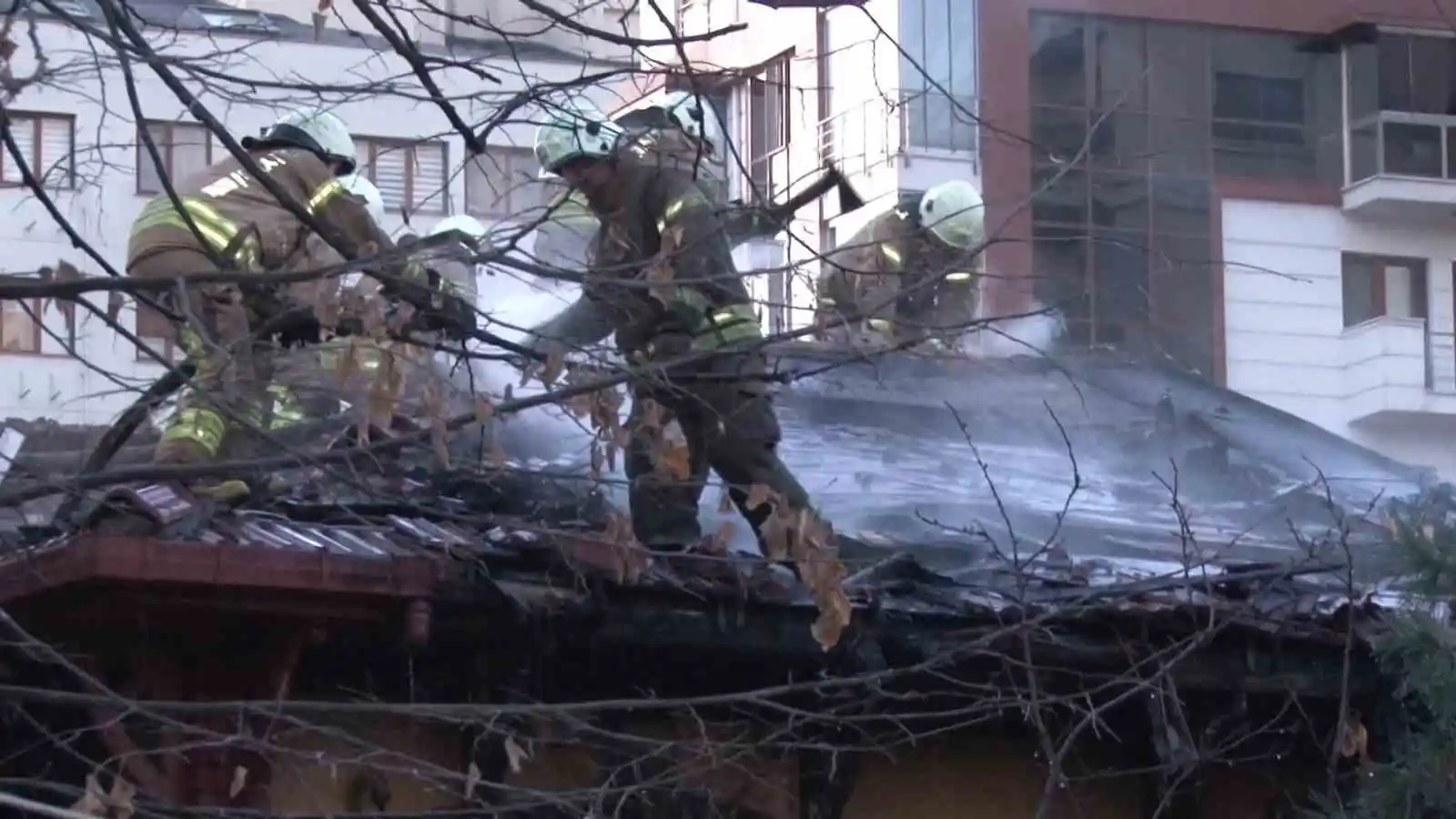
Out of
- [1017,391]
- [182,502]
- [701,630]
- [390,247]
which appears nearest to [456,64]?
[390,247]

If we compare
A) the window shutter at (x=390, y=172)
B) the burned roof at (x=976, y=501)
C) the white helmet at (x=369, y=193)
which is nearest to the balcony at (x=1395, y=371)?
the window shutter at (x=390, y=172)

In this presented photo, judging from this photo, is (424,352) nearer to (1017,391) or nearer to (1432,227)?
(1017,391)

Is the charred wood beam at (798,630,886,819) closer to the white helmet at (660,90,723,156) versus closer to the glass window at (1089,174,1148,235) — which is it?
the white helmet at (660,90,723,156)

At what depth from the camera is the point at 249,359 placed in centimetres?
498

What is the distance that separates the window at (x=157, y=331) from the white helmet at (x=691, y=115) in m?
1.19

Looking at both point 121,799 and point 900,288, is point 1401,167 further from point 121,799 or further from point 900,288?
point 121,799

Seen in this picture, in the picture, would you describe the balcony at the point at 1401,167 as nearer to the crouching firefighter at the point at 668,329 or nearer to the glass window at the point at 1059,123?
the glass window at the point at 1059,123

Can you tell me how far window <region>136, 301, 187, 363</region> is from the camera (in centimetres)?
525

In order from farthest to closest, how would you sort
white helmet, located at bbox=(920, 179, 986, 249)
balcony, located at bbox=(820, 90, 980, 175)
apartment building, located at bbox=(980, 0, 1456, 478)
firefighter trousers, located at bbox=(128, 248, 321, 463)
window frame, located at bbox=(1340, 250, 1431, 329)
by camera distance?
1. window frame, located at bbox=(1340, 250, 1431, 329)
2. apartment building, located at bbox=(980, 0, 1456, 478)
3. balcony, located at bbox=(820, 90, 980, 175)
4. white helmet, located at bbox=(920, 179, 986, 249)
5. firefighter trousers, located at bbox=(128, 248, 321, 463)

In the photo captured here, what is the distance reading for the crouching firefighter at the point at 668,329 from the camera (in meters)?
5.00

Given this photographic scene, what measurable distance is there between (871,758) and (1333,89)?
64.1ft

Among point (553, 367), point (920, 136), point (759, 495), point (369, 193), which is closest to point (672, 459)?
point (759, 495)

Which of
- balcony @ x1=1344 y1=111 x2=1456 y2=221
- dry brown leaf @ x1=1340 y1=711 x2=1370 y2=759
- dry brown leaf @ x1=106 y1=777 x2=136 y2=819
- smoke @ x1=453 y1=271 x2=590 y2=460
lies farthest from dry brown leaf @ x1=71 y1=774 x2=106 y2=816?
balcony @ x1=1344 y1=111 x2=1456 y2=221

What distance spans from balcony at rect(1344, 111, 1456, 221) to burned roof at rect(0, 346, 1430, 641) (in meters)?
13.1
